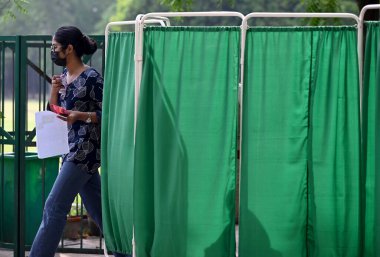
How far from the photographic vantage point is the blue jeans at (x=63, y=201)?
7668 mm

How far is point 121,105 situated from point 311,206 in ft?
4.93

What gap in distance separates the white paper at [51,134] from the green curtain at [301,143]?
1.37 m

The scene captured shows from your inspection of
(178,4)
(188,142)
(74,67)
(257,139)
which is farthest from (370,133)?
(178,4)

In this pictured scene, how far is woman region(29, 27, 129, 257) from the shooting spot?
25.2ft

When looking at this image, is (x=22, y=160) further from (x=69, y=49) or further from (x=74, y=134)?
(x=69, y=49)

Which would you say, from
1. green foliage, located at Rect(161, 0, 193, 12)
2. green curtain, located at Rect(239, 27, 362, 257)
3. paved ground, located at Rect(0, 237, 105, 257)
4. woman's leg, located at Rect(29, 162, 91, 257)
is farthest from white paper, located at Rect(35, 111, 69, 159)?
green foliage, located at Rect(161, 0, 193, 12)

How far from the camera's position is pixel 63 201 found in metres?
7.68

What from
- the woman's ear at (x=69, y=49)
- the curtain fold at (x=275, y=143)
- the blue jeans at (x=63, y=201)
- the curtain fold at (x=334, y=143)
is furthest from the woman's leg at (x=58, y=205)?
the curtain fold at (x=334, y=143)

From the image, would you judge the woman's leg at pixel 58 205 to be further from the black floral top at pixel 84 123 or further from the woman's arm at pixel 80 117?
the woman's arm at pixel 80 117

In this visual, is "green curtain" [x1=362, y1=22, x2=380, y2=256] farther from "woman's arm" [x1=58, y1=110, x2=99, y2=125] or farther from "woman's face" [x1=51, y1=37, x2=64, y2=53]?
"woman's face" [x1=51, y1=37, x2=64, y2=53]

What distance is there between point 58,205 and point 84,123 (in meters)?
0.61

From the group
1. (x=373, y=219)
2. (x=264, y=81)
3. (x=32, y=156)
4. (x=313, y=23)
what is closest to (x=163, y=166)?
(x=264, y=81)

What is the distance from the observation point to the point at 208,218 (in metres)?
7.16

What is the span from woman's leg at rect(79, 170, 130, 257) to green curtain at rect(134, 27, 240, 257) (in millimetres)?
704
